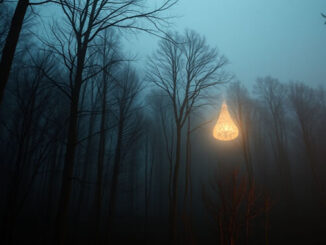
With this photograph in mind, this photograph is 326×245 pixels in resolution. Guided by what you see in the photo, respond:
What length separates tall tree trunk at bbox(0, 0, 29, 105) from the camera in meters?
3.34

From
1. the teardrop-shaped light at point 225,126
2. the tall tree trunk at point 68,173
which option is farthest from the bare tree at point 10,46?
the teardrop-shaped light at point 225,126

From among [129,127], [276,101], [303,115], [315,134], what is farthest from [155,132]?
[315,134]

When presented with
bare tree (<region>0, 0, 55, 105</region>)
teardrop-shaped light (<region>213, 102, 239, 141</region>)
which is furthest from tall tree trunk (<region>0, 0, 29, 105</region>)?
teardrop-shaped light (<region>213, 102, 239, 141</region>)

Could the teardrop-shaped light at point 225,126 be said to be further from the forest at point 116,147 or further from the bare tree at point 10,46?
the bare tree at point 10,46

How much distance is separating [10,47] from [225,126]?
6.11 m

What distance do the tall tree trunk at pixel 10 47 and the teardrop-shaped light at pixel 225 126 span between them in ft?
18.9

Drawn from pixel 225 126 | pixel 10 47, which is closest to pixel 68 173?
pixel 10 47

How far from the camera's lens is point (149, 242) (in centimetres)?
1218

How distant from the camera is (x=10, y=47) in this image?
11.4 feet

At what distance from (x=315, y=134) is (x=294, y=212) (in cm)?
1433

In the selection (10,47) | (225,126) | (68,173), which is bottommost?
(68,173)

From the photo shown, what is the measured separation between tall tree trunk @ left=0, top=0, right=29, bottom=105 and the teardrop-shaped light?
5751mm

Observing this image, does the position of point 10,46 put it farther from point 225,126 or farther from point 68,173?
point 225,126

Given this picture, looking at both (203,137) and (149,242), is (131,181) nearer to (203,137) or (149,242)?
(149,242)
